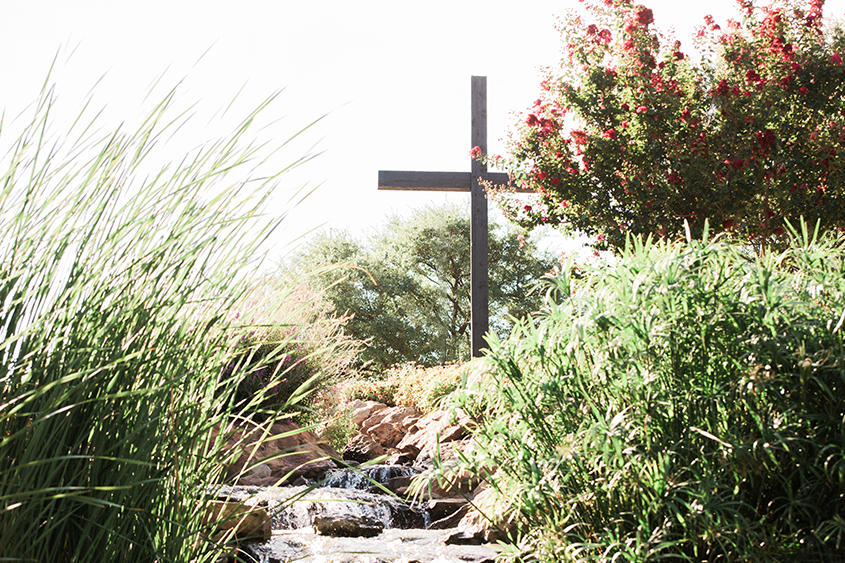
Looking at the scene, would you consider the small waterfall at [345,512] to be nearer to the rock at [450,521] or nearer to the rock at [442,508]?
the rock at [442,508]

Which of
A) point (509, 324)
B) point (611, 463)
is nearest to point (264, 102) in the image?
point (611, 463)

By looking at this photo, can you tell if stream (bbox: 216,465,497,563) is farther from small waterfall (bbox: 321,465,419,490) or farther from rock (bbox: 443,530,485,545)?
small waterfall (bbox: 321,465,419,490)

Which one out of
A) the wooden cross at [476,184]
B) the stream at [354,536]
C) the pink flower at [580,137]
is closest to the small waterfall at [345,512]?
the stream at [354,536]

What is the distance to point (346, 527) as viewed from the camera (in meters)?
3.81

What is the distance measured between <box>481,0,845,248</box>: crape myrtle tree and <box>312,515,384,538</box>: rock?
438cm

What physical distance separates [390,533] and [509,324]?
1324 cm

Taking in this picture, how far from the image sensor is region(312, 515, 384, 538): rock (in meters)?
3.79

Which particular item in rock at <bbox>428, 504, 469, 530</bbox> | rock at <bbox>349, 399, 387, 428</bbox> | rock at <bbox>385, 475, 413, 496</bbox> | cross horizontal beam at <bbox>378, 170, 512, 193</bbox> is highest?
cross horizontal beam at <bbox>378, 170, 512, 193</bbox>

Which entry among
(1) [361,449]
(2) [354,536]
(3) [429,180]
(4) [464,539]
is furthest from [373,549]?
(3) [429,180]

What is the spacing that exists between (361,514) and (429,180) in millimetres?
4819

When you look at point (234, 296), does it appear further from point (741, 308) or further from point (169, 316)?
point (741, 308)

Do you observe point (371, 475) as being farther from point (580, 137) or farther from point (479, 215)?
point (580, 137)

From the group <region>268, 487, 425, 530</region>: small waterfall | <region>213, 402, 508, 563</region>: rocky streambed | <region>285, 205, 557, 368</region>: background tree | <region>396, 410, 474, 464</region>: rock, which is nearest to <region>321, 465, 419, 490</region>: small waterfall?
<region>213, 402, 508, 563</region>: rocky streambed

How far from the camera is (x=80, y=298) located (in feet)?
3.69
